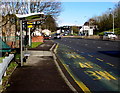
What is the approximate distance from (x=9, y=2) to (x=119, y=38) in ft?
107

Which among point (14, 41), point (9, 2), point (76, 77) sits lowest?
point (76, 77)

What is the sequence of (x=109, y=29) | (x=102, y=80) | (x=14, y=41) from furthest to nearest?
(x=109, y=29), (x=14, y=41), (x=102, y=80)

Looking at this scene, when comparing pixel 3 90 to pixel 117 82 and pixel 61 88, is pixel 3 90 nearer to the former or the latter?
pixel 61 88

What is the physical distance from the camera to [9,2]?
23.5 meters

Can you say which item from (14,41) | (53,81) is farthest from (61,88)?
(14,41)

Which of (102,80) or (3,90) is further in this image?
(102,80)

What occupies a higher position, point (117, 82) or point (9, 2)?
point (9, 2)

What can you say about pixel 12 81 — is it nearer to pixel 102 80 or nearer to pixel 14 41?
pixel 102 80

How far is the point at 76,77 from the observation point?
830cm

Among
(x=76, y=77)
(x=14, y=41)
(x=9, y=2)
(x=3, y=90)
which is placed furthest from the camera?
(x=9, y=2)

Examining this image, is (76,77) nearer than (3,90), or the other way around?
(3,90)

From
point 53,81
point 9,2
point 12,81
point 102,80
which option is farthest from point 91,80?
point 9,2

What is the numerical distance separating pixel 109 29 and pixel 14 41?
59.2 m

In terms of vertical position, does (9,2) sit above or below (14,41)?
above
